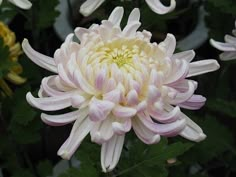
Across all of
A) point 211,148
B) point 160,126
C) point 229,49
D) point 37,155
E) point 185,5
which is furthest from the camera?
point 185,5

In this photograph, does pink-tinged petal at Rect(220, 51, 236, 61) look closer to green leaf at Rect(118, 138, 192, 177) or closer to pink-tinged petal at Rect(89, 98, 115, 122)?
green leaf at Rect(118, 138, 192, 177)

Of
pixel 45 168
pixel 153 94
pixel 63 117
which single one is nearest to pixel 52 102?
pixel 63 117

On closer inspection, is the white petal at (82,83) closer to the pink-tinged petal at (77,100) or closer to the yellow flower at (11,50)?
the pink-tinged petal at (77,100)

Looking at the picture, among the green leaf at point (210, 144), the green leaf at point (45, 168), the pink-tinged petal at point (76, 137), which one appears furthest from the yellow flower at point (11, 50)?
the pink-tinged petal at point (76, 137)

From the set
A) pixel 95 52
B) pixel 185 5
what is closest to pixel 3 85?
pixel 95 52

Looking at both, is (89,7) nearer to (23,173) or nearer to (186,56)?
(186,56)

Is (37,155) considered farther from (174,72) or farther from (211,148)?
(174,72)
